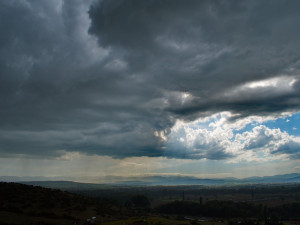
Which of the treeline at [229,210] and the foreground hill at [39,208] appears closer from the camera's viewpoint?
the foreground hill at [39,208]

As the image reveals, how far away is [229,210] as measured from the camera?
122 meters

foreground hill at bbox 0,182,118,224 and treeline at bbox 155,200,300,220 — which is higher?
foreground hill at bbox 0,182,118,224

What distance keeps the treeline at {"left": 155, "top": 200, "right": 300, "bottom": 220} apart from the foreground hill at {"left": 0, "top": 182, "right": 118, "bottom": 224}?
263ft

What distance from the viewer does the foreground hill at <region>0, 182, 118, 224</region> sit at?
141ft

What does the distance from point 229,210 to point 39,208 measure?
95.6m

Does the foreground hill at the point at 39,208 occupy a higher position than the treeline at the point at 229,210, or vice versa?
the foreground hill at the point at 39,208

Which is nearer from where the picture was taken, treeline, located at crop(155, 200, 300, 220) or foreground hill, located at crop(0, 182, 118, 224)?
foreground hill, located at crop(0, 182, 118, 224)

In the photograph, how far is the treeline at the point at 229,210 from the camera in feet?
398

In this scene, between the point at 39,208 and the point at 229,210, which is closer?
the point at 39,208

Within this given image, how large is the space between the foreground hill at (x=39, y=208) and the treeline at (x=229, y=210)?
80262 mm

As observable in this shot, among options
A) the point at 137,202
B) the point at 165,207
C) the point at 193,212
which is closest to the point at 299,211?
the point at 193,212

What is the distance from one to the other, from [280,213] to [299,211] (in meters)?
8.56

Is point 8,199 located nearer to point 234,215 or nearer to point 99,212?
point 99,212

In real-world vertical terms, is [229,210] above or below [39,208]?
below
